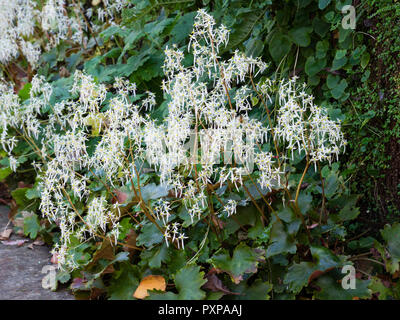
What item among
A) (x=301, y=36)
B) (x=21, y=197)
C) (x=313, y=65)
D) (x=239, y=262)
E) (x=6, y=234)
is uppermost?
(x=301, y=36)

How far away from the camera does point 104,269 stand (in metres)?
2.04

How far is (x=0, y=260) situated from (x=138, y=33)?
1.79 meters

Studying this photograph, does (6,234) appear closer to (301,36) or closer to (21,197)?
(21,197)

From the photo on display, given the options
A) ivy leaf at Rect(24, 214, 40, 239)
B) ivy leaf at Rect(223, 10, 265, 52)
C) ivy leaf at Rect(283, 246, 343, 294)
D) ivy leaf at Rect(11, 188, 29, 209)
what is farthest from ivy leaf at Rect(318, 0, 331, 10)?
ivy leaf at Rect(11, 188, 29, 209)

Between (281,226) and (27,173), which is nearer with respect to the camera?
(281,226)

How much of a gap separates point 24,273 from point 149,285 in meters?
0.86

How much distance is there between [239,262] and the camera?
6.06ft

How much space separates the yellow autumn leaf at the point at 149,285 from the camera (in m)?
1.95

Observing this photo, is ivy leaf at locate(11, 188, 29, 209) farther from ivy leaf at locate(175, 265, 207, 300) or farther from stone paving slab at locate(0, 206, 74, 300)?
ivy leaf at locate(175, 265, 207, 300)

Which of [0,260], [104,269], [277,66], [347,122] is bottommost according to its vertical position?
[0,260]

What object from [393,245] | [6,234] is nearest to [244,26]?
[393,245]

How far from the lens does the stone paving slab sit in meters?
2.17

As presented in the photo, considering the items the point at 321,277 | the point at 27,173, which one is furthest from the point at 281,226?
the point at 27,173

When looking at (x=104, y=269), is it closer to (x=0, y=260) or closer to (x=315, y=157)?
(x=0, y=260)
